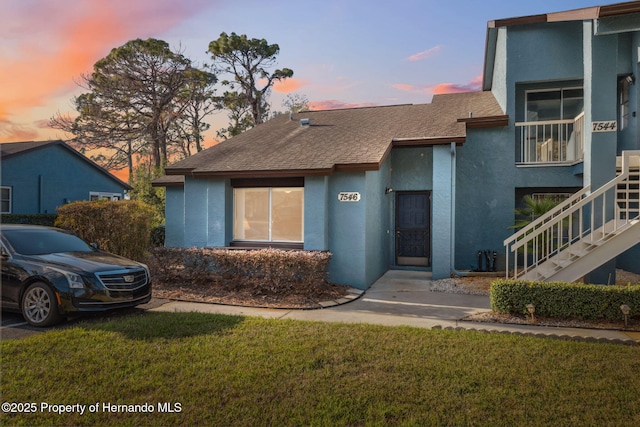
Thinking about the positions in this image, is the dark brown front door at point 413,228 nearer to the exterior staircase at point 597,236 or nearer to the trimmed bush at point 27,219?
the exterior staircase at point 597,236

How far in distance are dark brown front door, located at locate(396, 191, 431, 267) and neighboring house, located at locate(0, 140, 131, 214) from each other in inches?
648

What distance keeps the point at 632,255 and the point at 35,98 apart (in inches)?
668

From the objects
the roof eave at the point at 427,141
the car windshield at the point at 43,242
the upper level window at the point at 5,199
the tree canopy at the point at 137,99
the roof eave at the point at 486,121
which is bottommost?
the car windshield at the point at 43,242

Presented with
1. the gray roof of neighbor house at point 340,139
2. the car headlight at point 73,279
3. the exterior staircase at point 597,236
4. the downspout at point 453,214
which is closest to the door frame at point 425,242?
the downspout at point 453,214

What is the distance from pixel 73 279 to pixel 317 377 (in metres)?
4.34

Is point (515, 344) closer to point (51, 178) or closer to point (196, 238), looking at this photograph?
point (196, 238)

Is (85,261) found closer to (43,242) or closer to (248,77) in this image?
(43,242)

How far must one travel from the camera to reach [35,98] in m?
10.6

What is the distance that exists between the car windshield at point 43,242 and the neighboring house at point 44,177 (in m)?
12.7

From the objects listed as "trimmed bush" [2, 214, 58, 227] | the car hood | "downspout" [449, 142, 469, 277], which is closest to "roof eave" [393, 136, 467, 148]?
"downspout" [449, 142, 469, 277]

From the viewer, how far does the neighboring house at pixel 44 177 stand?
17062 millimetres

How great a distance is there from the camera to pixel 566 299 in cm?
662

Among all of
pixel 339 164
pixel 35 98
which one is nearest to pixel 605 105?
pixel 339 164

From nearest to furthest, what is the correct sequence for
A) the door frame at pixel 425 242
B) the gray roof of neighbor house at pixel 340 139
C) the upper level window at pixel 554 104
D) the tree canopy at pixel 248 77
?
1. the gray roof of neighbor house at pixel 340 139
2. the upper level window at pixel 554 104
3. the door frame at pixel 425 242
4. the tree canopy at pixel 248 77
